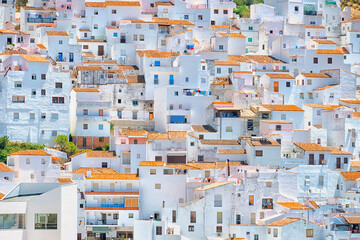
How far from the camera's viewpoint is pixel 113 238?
60.1 metres

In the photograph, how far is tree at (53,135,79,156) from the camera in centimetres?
6644

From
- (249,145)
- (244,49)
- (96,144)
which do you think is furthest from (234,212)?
(244,49)

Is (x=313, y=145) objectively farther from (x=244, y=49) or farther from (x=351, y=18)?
(x=351, y=18)

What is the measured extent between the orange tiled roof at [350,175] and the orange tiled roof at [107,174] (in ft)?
41.8

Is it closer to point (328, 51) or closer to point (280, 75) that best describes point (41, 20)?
point (280, 75)

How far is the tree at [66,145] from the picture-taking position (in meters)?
66.4

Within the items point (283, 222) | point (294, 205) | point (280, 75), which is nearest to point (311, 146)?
point (294, 205)

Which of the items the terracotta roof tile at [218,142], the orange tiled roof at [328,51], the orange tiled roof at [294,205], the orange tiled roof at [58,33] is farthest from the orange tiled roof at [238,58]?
the orange tiled roof at [294,205]

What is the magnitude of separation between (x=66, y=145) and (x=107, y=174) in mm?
4845

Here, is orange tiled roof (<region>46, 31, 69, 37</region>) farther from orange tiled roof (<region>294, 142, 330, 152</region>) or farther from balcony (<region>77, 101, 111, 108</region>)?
orange tiled roof (<region>294, 142, 330, 152</region>)

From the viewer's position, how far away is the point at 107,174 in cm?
6284

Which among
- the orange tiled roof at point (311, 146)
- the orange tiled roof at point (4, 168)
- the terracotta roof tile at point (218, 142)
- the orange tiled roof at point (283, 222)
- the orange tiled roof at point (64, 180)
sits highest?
the terracotta roof tile at point (218, 142)

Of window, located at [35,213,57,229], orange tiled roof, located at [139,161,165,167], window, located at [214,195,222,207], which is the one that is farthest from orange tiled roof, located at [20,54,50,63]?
window, located at [35,213,57,229]

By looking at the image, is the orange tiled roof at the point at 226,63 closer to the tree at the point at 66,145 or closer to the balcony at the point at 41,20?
the balcony at the point at 41,20
